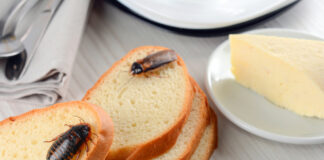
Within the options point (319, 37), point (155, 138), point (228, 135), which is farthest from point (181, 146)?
point (319, 37)

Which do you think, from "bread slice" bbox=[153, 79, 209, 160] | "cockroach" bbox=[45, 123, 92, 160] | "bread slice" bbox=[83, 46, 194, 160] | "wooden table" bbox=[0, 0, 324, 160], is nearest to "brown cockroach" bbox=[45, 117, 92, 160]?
"cockroach" bbox=[45, 123, 92, 160]

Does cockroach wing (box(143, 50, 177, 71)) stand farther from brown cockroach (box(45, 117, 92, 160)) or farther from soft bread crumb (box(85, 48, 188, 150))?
brown cockroach (box(45, 117, 92, 160))

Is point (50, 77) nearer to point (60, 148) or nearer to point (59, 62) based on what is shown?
point (59, 62)

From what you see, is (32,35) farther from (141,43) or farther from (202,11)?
(202,11)

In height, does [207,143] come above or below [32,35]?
below

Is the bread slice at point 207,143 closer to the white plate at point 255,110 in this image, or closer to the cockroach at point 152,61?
the white plate at point 255,110

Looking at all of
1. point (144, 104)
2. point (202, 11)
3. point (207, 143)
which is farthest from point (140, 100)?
point (202, 11)
